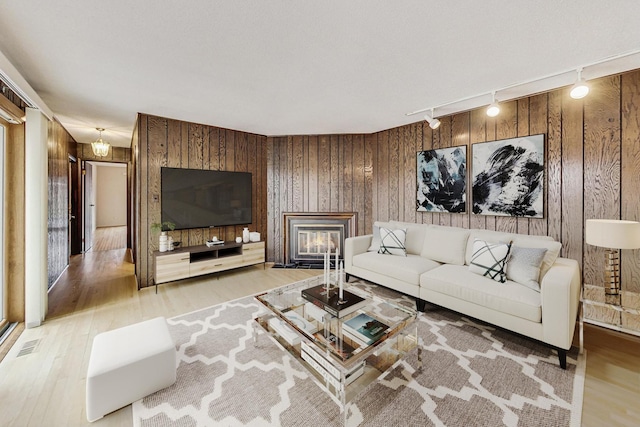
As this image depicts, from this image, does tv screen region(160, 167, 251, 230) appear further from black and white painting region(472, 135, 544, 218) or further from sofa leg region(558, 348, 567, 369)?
sofa leg region(558, 348, 567, 369)

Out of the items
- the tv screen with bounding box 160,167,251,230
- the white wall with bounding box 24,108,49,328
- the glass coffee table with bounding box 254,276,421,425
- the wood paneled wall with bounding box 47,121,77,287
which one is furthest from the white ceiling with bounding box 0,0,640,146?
the glass coffee table with bounding box 254,276,421,425

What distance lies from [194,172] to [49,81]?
5.40 ft

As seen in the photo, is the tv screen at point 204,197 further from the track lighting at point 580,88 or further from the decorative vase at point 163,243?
the track lighting at point 580,88

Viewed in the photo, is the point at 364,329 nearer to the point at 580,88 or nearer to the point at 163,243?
the point at 580,88

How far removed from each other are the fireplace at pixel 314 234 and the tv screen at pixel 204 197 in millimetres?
821

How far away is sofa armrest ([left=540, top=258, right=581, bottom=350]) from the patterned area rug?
8.7 inches

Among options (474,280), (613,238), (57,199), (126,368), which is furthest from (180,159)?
(613,238)

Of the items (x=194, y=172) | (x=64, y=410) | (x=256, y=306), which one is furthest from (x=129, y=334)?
(x=194, y=172)

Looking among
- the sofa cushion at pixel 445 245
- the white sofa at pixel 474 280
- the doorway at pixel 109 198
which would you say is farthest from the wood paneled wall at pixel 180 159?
the doorway at pixel 109 198

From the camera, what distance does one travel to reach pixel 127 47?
1.92 m

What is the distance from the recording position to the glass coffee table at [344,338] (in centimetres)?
145

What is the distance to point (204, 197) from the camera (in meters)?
3.86

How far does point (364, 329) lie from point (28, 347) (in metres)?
2.72

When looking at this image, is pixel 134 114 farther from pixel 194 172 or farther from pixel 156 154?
pixel 194 172
